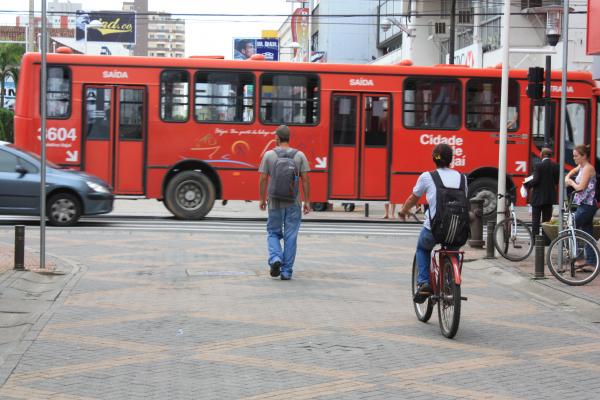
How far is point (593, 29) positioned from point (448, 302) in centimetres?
805

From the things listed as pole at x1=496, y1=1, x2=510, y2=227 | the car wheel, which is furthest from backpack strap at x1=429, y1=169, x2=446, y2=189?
the car wheel

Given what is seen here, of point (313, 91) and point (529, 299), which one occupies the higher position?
point (313, 91)

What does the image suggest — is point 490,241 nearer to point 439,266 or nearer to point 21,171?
point 439,266

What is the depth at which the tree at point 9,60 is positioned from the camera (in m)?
76.1

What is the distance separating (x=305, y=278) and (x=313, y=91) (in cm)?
1007

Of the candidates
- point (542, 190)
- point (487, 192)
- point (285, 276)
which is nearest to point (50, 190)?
point (285, 276)

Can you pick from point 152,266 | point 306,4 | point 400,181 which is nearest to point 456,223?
point 152,266

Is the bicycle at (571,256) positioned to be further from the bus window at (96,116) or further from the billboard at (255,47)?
the billboard at (255,47)

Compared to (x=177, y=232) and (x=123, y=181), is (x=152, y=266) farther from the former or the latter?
(x=123, y=181)

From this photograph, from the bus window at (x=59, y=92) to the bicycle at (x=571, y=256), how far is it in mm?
12272

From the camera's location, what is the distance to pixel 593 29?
15164 millimetres

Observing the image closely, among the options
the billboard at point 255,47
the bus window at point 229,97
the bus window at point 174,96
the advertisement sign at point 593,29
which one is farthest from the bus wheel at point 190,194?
the billboard at point 255,47

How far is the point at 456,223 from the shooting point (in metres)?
8.69

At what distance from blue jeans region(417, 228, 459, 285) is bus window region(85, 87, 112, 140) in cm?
1349
